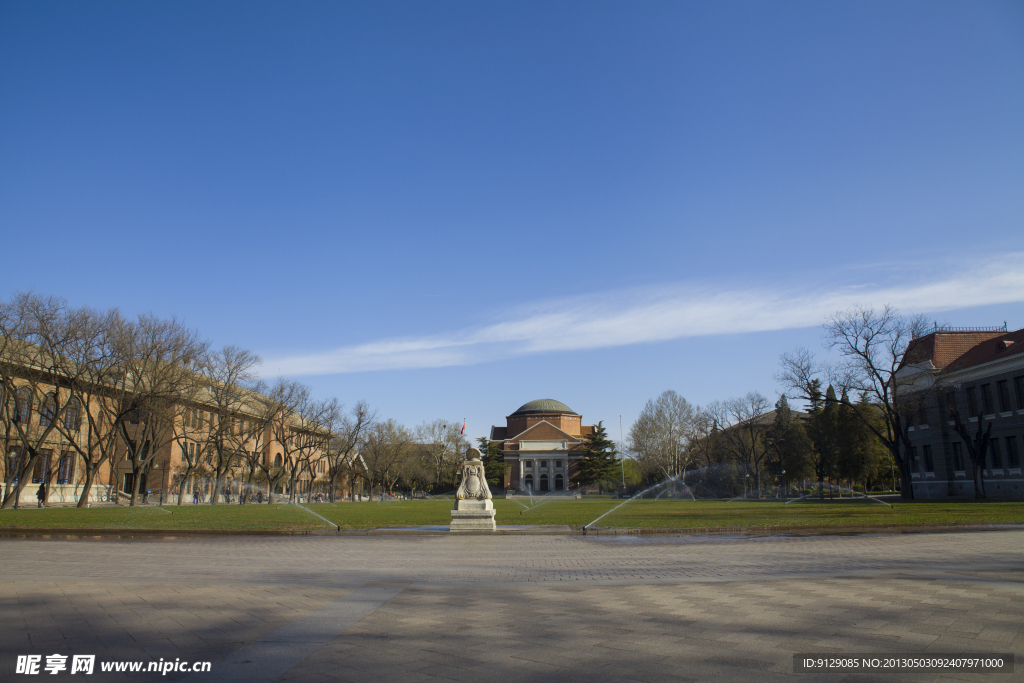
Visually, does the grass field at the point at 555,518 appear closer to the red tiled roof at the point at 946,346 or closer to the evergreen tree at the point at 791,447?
the red tiled roof at the point at 946,346

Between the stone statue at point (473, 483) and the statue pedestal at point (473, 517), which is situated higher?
the stone statue at point (473, 483)

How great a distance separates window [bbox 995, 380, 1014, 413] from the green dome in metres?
81.8

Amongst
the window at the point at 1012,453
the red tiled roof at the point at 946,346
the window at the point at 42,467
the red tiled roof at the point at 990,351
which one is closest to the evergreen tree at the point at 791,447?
the red tiled roof at the point at 946,346

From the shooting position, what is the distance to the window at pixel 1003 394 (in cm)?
4450

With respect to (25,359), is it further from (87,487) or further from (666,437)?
(666,437)

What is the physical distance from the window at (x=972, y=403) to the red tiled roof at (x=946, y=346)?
376 centimetres

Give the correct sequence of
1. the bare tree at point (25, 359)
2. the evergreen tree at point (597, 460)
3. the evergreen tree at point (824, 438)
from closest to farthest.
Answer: the bare tree at point (25, 359)
the evergreen tree at point (824, 438)
the evergreen tree at point (597, 460)

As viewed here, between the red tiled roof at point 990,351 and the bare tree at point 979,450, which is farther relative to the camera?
the red tiled roof at point 990,351

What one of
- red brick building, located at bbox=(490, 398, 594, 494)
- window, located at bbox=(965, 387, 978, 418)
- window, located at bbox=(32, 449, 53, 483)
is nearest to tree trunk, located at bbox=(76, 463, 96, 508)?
window, located at bbox=(32, 449, 53, 483)

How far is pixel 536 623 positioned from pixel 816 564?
268 inches

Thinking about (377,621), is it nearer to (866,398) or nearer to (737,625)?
(737,625)

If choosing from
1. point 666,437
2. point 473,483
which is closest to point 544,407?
point 666,437

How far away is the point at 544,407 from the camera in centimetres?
12362

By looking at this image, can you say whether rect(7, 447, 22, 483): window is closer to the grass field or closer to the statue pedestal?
the grass field
